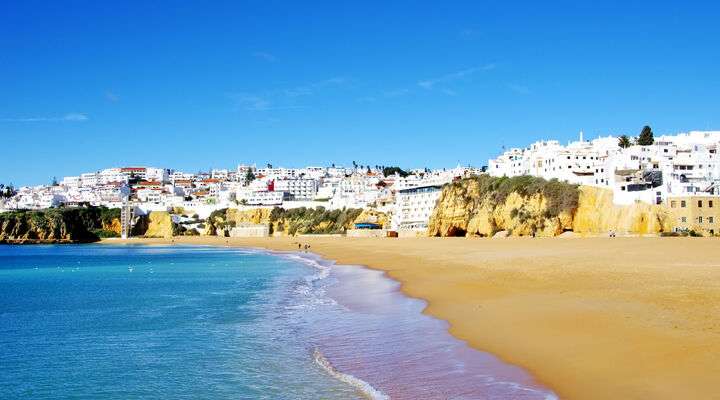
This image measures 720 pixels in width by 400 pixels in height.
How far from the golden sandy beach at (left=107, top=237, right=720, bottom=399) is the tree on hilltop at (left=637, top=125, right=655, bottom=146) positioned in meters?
51.5

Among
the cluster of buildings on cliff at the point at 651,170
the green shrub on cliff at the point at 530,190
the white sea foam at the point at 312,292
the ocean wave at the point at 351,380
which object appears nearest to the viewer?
the ocean wave at the point at 351,380

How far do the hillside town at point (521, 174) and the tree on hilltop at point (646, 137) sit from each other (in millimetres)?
185

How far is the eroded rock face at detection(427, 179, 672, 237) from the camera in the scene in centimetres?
4534

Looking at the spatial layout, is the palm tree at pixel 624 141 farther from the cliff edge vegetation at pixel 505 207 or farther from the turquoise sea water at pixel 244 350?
the turquoise sea water at pixel 244 350

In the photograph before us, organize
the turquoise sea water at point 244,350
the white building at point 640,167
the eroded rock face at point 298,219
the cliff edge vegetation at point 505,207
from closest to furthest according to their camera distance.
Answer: the turquoise sea water at point 244,350, the white building at point 640,167, the cliff edge vegetation at point 505,207, the eroded rock face at point 298,219

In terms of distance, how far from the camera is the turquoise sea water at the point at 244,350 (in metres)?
9.33

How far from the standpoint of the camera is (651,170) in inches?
2067

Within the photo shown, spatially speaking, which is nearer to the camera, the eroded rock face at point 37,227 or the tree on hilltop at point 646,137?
the tree on hilltop at point 646,137

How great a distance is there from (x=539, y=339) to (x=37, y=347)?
10153mm

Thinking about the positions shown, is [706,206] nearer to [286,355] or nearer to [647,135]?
[647,135]

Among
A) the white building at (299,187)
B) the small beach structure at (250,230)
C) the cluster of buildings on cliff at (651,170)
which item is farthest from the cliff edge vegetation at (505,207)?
the white building at (299,187)

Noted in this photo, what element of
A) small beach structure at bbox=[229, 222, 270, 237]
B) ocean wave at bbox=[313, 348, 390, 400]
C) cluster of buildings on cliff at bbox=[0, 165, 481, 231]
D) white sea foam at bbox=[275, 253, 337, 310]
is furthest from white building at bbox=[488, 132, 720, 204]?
small beach structure at bbox=[229, 222, 270, 237]

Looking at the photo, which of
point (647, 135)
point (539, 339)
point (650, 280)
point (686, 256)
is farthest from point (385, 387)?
point (647, 135)

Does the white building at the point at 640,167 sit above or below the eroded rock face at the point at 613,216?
above
